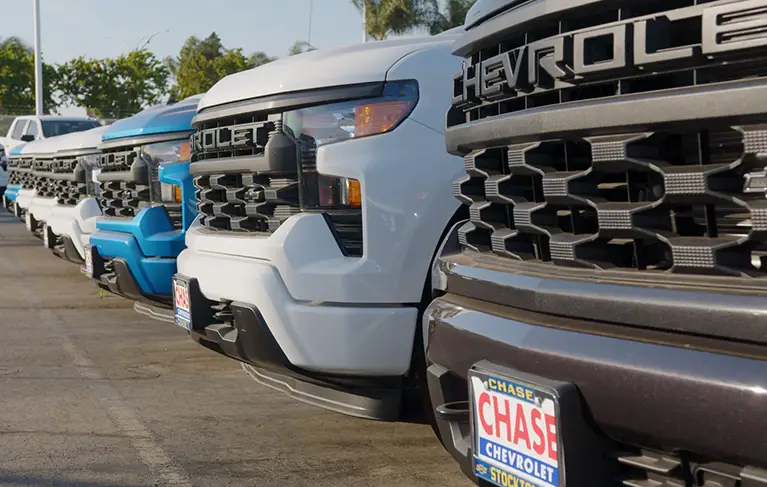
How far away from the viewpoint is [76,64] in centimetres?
4653

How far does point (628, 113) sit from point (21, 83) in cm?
4794

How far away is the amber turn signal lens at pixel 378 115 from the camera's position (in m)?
3.71

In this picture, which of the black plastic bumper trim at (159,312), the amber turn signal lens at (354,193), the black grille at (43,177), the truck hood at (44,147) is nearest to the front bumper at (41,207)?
the black grille at (43,177)

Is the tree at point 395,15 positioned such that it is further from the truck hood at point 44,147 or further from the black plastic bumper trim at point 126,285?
the black plastic bumper trim at point 126,285

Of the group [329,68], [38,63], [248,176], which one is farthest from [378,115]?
[38,63]

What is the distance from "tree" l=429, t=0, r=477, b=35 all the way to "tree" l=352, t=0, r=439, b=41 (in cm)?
26

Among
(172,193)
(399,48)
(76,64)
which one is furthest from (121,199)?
(76,64)

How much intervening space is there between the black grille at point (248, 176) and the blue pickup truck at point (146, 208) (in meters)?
1.32

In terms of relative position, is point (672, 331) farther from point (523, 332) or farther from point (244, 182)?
point (244, 182)

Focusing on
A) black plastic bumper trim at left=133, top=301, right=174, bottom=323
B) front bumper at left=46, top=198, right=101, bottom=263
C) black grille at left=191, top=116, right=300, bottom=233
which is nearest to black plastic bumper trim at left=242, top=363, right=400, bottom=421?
black grille at left=191, top=116, right=300, bottom=233

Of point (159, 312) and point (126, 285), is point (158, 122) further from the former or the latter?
point (159, 312)

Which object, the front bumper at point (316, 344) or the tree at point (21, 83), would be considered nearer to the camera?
the front bumper at point (316, 344)

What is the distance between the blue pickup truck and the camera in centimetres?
602

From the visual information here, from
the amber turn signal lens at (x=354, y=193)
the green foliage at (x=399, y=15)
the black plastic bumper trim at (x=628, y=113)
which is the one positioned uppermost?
the green foliage at (x=399, y=15)
